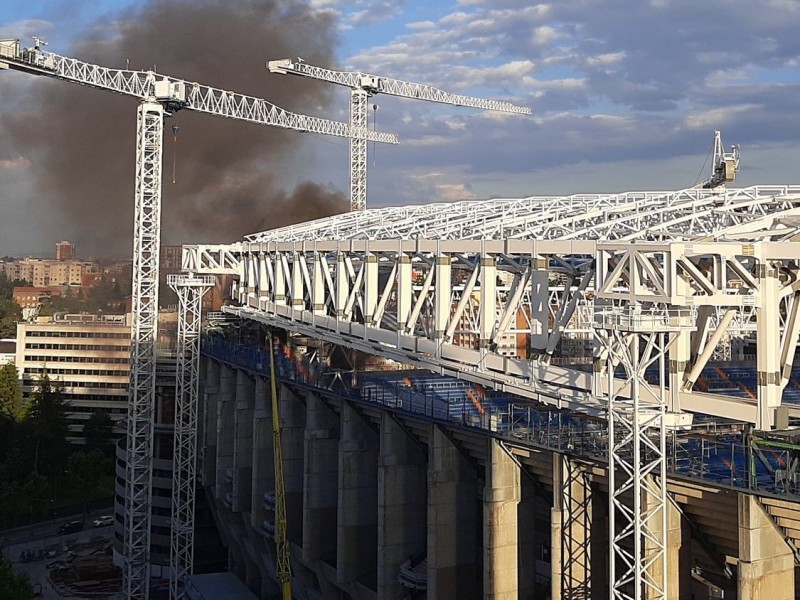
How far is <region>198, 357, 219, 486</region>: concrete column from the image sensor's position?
44.3 m

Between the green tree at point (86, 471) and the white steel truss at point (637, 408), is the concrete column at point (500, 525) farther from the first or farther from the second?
the green tree at point (86, 471)

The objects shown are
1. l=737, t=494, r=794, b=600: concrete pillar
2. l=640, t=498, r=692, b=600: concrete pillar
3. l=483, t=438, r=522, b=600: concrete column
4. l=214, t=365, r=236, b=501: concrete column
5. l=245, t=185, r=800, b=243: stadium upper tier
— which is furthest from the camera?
l=214, t=365, r=236, b=501: concrete column

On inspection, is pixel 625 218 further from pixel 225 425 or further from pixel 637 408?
pixel 225 425

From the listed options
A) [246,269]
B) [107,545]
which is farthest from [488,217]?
[107,545]

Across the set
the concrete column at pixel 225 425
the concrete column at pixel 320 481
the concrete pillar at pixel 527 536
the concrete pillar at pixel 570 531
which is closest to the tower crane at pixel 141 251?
the concrete column at pixel 225 425

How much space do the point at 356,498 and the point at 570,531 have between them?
10.8 metres

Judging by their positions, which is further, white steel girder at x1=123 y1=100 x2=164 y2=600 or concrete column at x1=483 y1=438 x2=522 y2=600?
white steel girder at x1=123 y1=100 x2=164 y2=600

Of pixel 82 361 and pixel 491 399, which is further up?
pixel 491 399

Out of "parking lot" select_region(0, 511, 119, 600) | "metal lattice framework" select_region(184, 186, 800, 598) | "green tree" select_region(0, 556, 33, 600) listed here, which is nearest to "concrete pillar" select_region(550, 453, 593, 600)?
"metal lattice framework" select_region(184, 186, 800, 598)

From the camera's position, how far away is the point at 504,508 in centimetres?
2248

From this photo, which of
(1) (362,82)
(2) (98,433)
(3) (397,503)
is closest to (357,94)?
(1) (362,82)

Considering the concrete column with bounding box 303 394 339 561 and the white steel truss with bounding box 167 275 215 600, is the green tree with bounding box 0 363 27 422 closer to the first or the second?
the white steel truss with bounding box 167 275 215 600

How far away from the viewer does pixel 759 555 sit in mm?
16422

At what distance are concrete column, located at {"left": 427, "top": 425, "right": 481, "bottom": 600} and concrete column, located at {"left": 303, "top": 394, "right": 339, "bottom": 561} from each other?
8.12m
